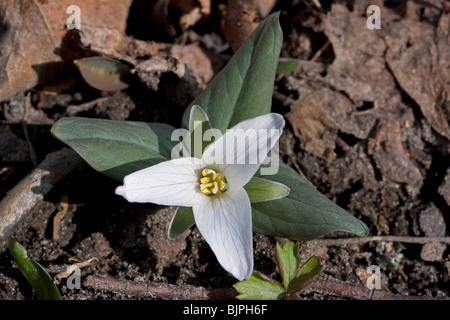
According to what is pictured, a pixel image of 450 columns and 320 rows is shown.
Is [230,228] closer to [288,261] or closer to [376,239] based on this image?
[288,261]

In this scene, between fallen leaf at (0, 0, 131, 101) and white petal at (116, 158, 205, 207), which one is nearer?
white petal at (116, 158, 205, 207)

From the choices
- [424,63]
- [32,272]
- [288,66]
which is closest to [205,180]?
[32,272]

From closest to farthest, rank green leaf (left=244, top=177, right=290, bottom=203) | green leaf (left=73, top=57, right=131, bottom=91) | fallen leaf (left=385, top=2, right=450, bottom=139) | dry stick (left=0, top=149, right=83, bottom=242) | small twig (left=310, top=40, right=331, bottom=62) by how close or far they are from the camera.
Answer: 1. green leaf (left=244, top=177, right=290, bottom=203)
2. dry stick (left=0, top=149, right=83, bottom=242)
3. green leaf (left=73, top=57, right=131, bottom=91)
4. fallen leaf (left=385, top=2, right=450, bottom=139)
5. small twig (left=310, top=40, right=331, bottom=62)

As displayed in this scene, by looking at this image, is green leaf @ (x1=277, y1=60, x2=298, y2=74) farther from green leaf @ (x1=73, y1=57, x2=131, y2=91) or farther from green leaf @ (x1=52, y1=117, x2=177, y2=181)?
green leaf @ (x1=52, y1=117, x2=177, y2=181)

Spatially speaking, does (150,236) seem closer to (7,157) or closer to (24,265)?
(24,265)

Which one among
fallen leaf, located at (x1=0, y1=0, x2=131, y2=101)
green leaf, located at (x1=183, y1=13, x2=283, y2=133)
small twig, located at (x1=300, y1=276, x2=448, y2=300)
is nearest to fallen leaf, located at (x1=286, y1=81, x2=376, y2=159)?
green leaf, located at (x1=183, y1=13, x2=283, y2=133)

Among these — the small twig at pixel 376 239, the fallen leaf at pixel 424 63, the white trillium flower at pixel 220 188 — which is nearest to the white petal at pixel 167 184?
the white trillium flower at pixel 220 188

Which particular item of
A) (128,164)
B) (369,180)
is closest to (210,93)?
(128,164)
